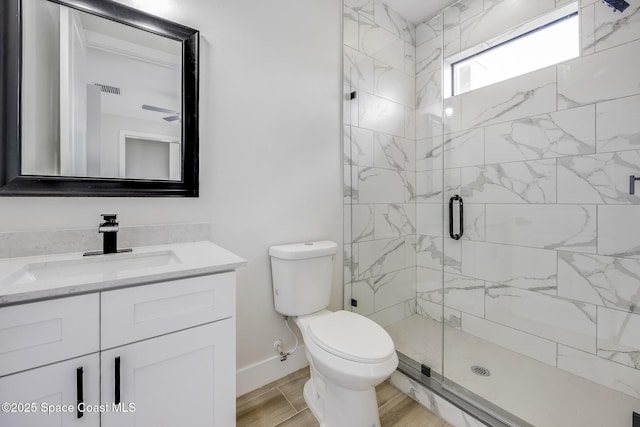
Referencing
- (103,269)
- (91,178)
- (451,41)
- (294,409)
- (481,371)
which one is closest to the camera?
(103,269)

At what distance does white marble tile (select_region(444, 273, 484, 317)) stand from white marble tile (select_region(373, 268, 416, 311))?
272 mm

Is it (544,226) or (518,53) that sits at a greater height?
(518,53)

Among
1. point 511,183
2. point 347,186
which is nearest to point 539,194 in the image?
point 511,183

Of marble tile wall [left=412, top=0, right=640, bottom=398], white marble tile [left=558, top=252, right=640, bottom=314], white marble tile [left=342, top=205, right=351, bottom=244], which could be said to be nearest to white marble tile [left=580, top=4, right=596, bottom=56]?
marble tile wall [left=412, top=0, right=640, bottom=398]

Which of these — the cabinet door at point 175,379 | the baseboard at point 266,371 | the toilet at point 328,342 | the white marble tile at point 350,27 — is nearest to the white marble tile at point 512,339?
the toilet at point 328,342

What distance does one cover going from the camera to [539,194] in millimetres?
1862

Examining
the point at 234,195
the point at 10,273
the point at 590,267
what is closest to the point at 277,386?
the point at 234,195

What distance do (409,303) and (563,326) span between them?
3.22ft

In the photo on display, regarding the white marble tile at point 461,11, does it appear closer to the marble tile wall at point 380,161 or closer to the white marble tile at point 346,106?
the marble tile wall at point 380,161

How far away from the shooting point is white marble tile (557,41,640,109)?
59.9 inches

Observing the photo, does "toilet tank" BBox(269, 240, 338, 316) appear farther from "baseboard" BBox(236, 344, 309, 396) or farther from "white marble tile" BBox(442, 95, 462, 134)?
"white marble tile" BBox(442, 95, 462, 134)

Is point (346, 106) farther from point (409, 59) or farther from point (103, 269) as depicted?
point (103, 269)

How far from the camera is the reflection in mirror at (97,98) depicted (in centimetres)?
108

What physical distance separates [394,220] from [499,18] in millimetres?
1615
